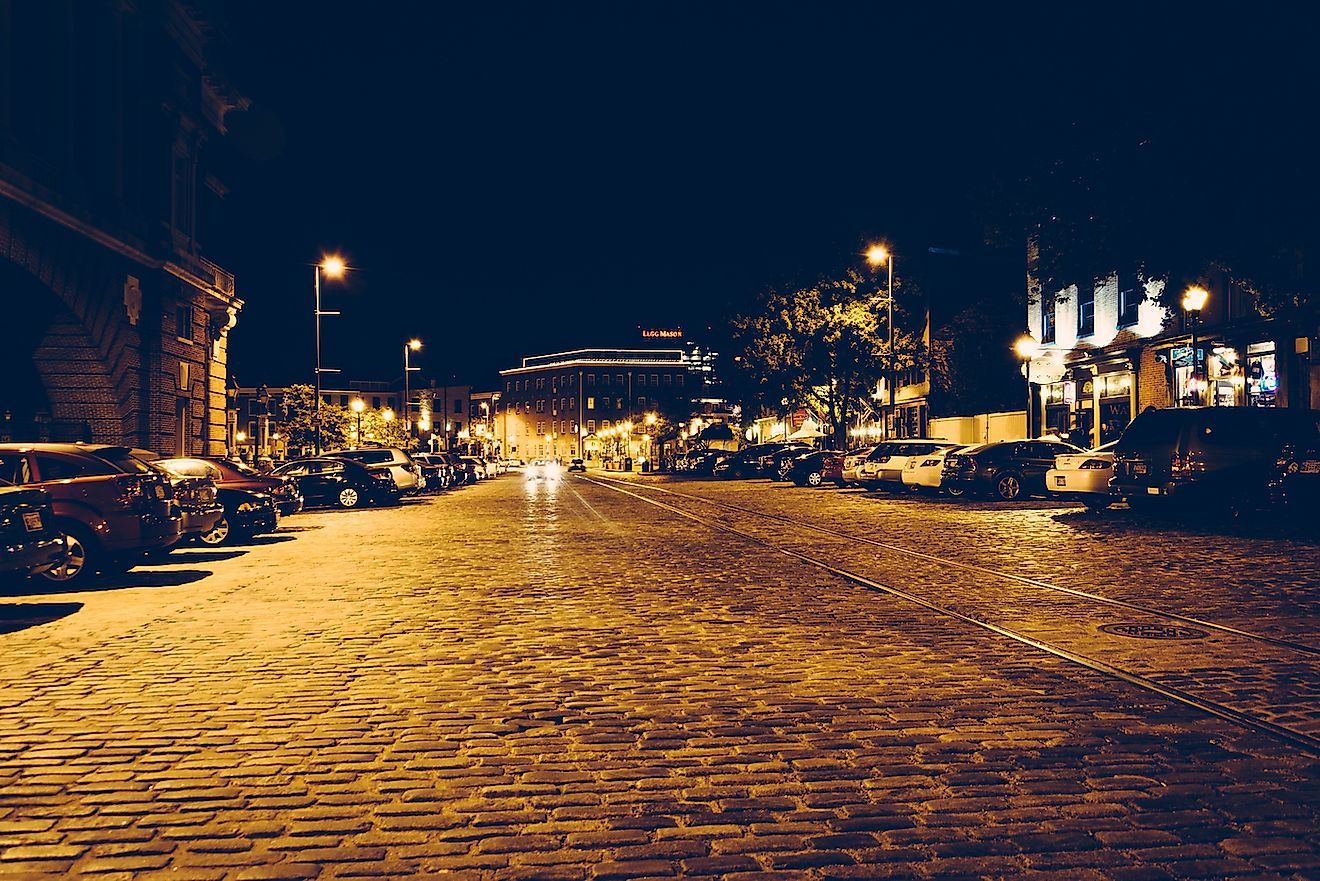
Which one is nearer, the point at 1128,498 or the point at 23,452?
the point at 23,452

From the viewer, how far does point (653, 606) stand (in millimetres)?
10984

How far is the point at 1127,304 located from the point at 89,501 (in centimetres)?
3514

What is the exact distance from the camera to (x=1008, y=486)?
99.6 feet

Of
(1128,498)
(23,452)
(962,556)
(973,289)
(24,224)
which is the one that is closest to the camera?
(23,452)

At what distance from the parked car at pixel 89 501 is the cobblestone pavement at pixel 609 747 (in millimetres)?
1062

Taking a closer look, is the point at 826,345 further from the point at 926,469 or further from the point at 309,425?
the point at 309,425

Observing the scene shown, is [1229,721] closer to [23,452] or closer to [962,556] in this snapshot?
[962,556]

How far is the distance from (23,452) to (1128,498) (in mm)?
17540

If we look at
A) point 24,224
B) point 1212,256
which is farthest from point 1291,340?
point 24,224

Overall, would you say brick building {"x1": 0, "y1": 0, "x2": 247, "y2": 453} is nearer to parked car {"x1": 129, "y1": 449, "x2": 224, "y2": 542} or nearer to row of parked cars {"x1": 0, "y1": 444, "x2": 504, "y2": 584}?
row of parked cars {"x1": 0, "y1": 444, "x2": 504, "y2": 584}

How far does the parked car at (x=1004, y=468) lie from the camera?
30172mm

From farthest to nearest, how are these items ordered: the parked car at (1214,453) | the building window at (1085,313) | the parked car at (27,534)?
the building window at (1085,313), the parked car at (1214,453), the parked car at (27,534)

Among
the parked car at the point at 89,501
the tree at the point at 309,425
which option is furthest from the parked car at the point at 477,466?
the parked car at the point at 89,501

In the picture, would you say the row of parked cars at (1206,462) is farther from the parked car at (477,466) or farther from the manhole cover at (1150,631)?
the parked car at (477,466)
